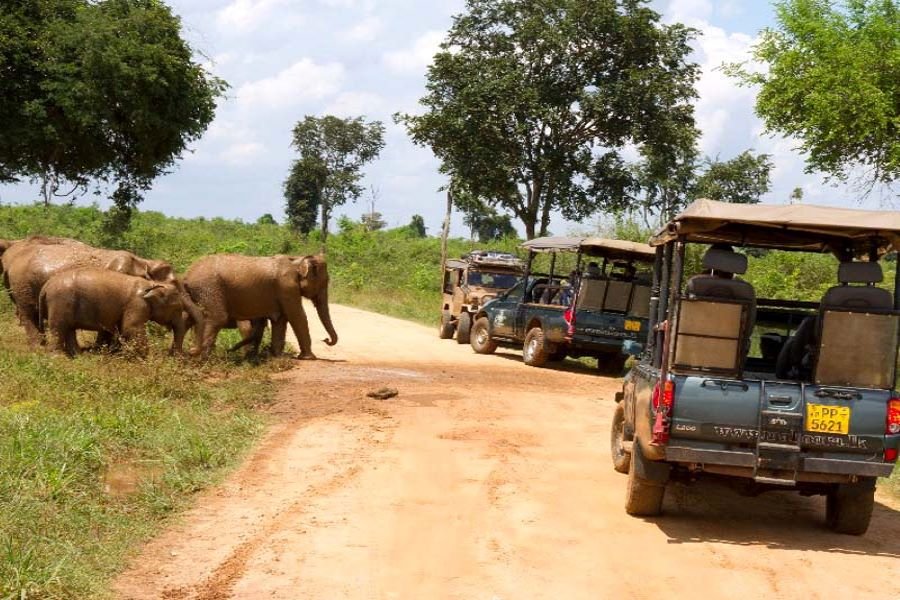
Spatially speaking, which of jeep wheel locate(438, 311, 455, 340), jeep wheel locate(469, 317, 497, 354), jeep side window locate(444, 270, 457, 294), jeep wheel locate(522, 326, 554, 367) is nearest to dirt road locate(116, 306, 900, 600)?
jeep wheel locate(522, 326, 554, 367)

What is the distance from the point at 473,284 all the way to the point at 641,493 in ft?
52.6

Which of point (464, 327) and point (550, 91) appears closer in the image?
point (464, 327)

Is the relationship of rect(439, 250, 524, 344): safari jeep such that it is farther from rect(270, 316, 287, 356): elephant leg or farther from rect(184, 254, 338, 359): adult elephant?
rect(270, 316, 287, 356): elephant leg

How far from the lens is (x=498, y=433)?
37.8 feet

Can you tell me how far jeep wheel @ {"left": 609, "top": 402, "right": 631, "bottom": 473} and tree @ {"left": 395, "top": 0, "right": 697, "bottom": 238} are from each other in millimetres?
21138

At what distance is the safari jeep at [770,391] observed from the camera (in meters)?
7.35

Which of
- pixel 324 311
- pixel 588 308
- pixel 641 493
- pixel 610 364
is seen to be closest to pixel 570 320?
pixel 588 308

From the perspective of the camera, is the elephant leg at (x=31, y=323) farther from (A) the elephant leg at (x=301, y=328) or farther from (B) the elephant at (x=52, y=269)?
(A) the elephant leg at (x=301, y=328)

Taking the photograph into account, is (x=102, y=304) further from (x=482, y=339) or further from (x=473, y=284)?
(x=473, y=284)

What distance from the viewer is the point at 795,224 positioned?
7.60 metres

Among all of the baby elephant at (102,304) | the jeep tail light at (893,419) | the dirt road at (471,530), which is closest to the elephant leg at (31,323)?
the baby elephant at (102,304)

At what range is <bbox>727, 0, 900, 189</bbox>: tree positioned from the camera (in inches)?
729

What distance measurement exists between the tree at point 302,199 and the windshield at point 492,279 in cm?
3800

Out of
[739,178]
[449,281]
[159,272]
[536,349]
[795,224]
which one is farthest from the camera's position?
[739,178]
